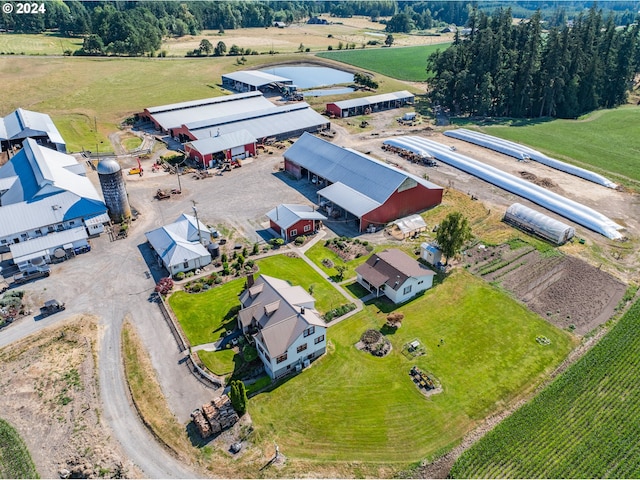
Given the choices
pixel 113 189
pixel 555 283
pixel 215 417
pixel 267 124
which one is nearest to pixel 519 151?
pixel 555 283

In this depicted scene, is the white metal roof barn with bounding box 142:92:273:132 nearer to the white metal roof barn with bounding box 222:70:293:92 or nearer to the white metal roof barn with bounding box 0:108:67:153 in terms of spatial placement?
the white metal roof barn with bounding box 222:70:293:92

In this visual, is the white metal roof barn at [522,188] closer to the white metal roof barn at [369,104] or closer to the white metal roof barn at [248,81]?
the white metal roof barn at [369,104]

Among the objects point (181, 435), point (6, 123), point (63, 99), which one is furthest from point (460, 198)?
point (63, 99)

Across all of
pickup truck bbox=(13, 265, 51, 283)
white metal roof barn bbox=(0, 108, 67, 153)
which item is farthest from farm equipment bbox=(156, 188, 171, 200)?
white metal roof barn bbox=(0, 108, 67, 153)

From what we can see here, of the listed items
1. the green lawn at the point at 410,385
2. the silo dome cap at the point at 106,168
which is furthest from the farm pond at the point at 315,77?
the green lawn at the point at 410,385

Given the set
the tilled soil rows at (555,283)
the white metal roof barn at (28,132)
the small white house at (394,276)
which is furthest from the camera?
the white metal roof barn at (28,132)

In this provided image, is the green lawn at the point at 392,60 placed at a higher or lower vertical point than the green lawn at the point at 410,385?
higher
